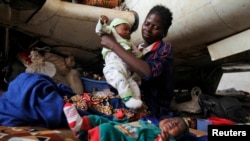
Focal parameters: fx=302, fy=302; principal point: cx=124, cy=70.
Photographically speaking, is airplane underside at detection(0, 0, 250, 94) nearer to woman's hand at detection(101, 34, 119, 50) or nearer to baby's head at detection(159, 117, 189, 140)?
woman's hand at detection(101, 34, 119, 50)

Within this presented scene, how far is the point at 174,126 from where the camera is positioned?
83cm

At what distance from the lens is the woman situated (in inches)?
43.5

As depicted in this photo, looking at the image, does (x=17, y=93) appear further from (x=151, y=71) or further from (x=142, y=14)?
(x=142, y=14)

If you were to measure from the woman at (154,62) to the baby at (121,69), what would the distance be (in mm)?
40

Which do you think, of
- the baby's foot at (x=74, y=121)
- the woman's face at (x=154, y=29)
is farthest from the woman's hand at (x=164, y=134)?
the woman's face at (x=154, y=29)

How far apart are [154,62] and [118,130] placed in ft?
1.41

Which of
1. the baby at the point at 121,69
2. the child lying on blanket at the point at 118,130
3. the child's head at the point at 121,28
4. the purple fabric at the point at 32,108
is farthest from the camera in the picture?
the child's head at the point at 121,28

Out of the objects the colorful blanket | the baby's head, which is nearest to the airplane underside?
the baby's head

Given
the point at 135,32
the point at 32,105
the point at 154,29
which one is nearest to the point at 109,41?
the point at 154,29

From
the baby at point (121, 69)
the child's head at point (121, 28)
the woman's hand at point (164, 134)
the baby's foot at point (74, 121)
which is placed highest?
the child's head at point (121, 28)

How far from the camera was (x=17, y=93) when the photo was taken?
3.05 feet

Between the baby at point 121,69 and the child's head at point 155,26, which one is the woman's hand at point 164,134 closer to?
the baby at point 121,69

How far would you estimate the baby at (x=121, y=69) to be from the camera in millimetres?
1079

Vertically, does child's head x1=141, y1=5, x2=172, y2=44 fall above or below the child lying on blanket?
above
